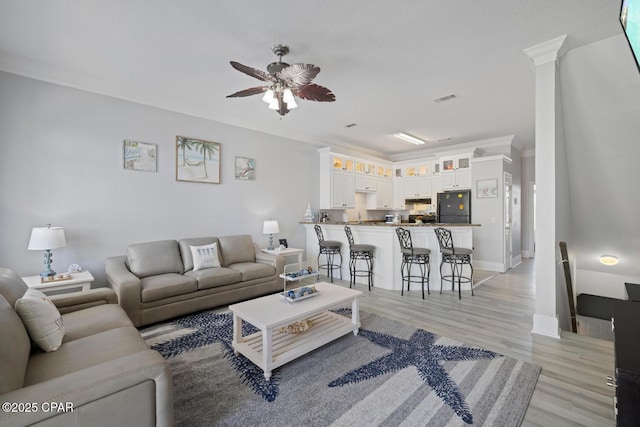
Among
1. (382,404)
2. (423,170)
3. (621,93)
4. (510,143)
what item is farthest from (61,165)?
(510,143)

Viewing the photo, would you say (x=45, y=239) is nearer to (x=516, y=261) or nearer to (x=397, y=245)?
(x=397, y=245)

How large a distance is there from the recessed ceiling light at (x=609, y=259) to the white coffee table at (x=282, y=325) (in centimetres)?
407

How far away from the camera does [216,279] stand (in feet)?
12.2

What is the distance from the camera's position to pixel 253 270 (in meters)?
4.13

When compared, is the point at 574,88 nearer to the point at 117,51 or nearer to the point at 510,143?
the point at 510,143

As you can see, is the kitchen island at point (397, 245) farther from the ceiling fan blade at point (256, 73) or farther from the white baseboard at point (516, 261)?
the ceiling fan blade at point (256, 73)

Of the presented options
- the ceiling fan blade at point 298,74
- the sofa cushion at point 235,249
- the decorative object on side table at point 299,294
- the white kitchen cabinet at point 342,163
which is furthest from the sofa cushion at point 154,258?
the white kitchen cabinet at point 342,163

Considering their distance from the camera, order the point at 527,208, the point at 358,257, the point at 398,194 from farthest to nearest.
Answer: the point at 398,194, the point at 527,208, the point at 358,257

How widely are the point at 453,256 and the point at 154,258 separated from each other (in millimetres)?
4331

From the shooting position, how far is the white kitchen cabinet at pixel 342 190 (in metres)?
6.36

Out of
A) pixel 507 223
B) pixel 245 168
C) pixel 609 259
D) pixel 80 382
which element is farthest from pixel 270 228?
pixel 609 259

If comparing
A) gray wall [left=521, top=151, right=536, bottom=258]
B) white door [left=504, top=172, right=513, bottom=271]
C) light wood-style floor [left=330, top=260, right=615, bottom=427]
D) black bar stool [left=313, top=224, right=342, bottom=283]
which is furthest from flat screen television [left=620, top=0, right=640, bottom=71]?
gray wall [left=521, top=151, right=536, bottom=258]

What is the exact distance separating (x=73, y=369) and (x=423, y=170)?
298 inches

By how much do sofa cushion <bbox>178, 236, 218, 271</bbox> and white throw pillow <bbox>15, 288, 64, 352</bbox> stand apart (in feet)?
7.10
